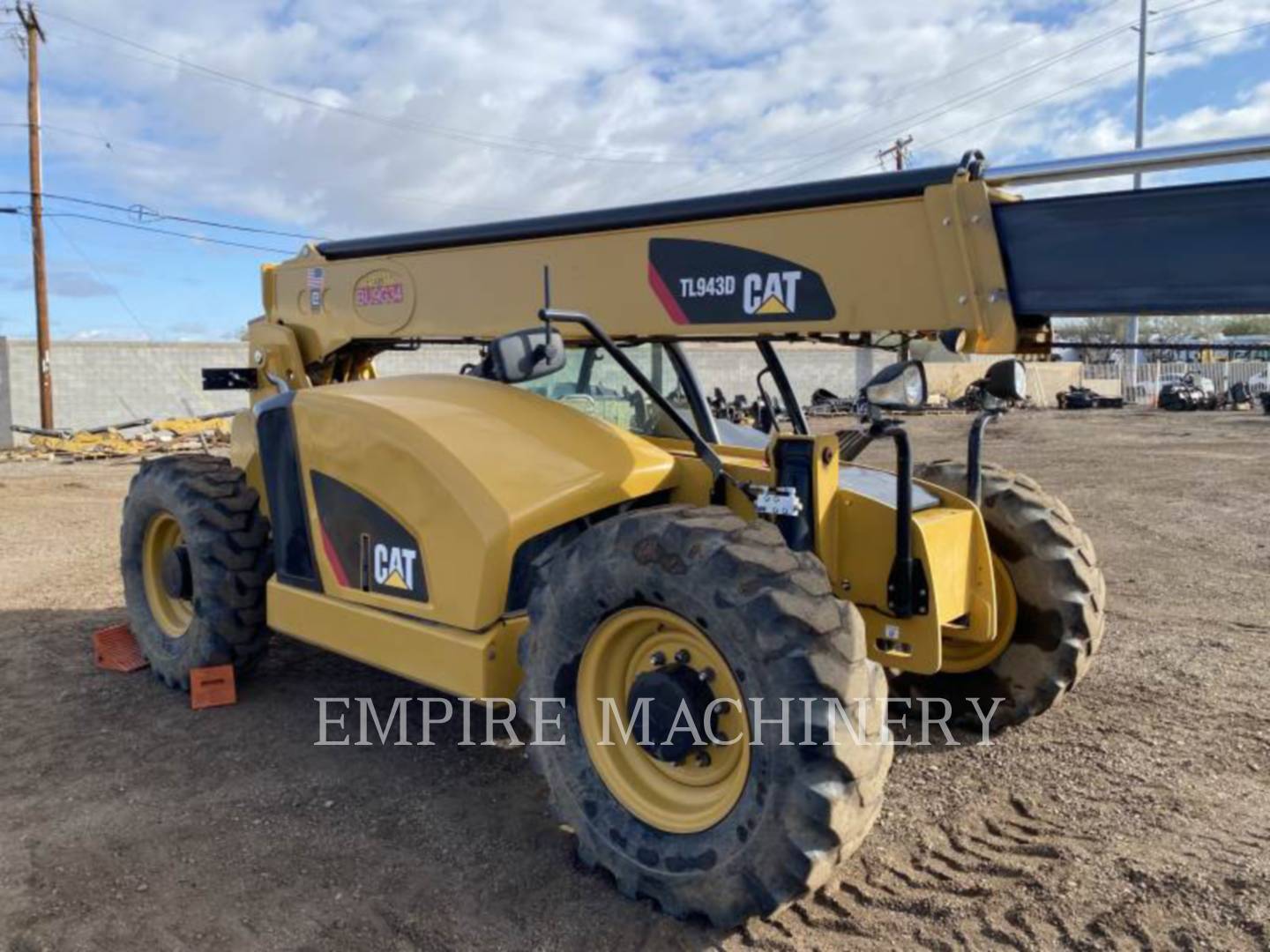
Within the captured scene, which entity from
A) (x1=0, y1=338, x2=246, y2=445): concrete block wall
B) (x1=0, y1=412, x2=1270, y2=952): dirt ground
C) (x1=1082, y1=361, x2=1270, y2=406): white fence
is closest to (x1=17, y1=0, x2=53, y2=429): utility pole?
(x1=0, y1=338, x2=246, y2=445): concrete block wall

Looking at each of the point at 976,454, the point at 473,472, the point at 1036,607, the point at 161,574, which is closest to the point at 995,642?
the point at 1036,607

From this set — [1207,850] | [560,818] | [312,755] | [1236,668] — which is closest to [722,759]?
[560,818]

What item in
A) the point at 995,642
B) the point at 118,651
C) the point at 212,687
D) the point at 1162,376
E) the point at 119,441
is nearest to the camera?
the point at 995,642

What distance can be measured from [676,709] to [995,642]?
78.7 inches

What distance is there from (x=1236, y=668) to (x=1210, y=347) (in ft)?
10.6

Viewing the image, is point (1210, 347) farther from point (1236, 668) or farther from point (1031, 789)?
point (1236, 668)

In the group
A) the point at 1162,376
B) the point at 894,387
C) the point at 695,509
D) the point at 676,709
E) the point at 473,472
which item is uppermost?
the point at 1162,376

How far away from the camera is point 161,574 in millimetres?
5633

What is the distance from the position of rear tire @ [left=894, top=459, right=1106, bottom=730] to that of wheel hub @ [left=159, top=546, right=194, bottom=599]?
12.4ft

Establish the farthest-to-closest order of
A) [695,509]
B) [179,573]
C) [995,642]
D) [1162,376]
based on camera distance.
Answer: [1162,376] → [179,573] → [995,642] → [695,509]

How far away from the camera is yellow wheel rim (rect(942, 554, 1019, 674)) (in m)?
4.45

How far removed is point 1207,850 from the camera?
3488 mm

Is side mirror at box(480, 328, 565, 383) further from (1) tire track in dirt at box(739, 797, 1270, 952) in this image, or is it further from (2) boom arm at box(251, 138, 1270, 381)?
(1) tire track in dirt at box(739, 797, 1270, 952)

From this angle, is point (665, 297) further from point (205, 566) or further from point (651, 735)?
point (205, 566)
